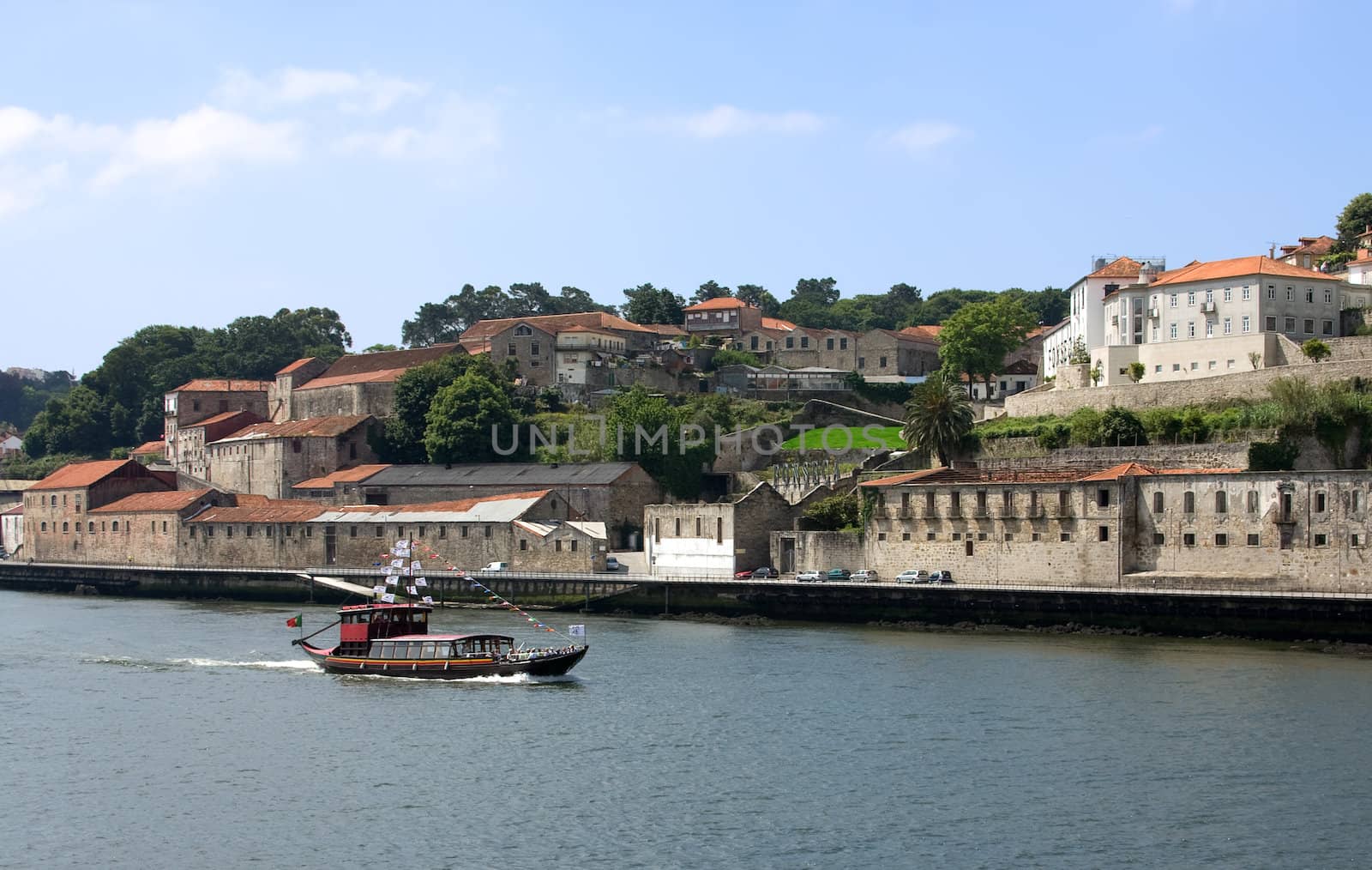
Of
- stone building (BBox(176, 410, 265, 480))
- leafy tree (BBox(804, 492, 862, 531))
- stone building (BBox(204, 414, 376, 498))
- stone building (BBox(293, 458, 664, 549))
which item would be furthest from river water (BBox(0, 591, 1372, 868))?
stone building (BBox(176, 410, 265, 480))

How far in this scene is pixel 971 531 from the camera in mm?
55219

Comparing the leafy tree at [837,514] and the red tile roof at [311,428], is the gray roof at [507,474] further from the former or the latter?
the leafy tree at [837,514]

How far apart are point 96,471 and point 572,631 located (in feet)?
160

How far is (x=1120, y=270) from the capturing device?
2896 inches

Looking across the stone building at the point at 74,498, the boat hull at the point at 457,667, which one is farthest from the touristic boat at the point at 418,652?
the stone building at the point at 74,498

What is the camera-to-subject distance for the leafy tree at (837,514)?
60406mm

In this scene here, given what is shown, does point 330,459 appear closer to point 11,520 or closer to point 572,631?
point 11,520

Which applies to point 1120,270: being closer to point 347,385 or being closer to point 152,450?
point 347,385

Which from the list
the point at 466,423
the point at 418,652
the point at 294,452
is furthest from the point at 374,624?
the point at 294,452

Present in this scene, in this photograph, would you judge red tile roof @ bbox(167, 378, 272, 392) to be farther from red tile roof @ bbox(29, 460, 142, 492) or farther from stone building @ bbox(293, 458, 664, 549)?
stone building @ bbox(293, 458, 664, 549)

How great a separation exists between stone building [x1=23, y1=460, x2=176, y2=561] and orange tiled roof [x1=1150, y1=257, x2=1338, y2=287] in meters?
52.0

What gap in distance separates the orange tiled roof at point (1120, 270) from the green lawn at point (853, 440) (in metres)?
11.8

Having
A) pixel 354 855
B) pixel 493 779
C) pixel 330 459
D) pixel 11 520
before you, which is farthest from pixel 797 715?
pixel 11 520

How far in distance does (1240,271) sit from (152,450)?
6956cm
